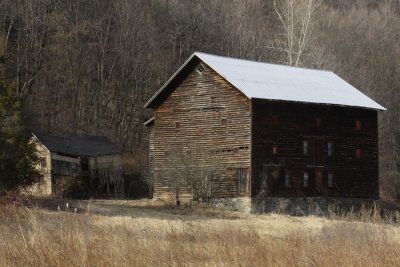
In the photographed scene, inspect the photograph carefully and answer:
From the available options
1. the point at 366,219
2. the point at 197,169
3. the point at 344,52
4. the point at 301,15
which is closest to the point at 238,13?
the point at 344,52

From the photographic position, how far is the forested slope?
52000 mm

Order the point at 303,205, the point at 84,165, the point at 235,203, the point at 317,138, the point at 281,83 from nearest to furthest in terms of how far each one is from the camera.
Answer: the point at 235,203 → the point at 303,205 → the point at 281,83 → the point at 317,138 → the point at 84,165

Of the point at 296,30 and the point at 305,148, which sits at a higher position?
the point at 296,30

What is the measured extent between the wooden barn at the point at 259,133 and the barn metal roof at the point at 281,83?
8 centimetres

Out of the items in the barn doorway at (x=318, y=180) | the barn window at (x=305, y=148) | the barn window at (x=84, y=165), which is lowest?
the barn doorway at (x=318, y=180)

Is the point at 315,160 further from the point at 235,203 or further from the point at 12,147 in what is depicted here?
the point at 12,147

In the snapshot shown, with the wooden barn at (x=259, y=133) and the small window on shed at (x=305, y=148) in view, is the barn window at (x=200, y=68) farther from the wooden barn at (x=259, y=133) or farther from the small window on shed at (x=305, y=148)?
the small window on shed at (x=305, y=148)

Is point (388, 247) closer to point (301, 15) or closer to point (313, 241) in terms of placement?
point (313, 241)

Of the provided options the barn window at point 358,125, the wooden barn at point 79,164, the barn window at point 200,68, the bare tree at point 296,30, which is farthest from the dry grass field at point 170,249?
the bare tree at point 296,30

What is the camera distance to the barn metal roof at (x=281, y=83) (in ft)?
119

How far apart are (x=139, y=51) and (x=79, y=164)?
19430 millimetres

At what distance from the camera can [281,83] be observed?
38094 mm

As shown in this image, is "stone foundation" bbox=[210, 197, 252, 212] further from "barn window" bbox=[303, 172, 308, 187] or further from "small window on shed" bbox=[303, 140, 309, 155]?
"small window on shed" bbox=[303, 140, 309, 155]

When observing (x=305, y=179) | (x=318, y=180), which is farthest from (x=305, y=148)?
(x=318, y=180)
